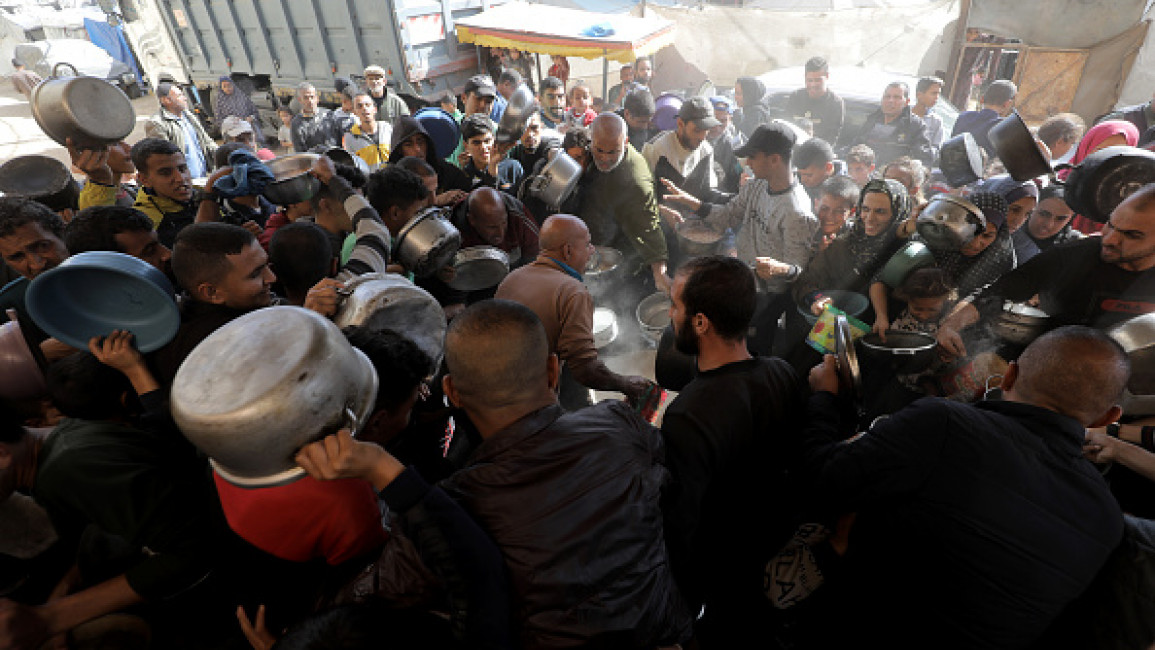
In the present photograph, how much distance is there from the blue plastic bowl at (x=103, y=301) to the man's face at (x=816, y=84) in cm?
822

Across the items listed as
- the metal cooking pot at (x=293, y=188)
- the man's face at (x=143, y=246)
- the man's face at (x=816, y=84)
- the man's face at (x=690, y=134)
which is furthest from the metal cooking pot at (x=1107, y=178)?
the man's face at (x=143, y=246)

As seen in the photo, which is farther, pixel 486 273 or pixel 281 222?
pixel 281 222

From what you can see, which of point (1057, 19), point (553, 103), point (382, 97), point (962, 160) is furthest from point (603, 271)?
point (1057, 19)

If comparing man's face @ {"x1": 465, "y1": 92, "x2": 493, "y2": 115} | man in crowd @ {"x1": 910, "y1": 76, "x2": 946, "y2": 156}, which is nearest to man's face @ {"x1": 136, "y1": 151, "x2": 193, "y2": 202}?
man's face @ {"x1": 465, "y1": 92, "x2": 493, "y2": 115}

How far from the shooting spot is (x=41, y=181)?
4.04 m

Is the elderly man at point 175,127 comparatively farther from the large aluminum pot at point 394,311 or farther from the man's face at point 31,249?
the large aluminum pot at point 394,311

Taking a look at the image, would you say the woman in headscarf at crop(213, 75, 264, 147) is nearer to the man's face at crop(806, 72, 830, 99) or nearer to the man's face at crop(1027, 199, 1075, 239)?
the man's face at crop(806, 72, 830, 99)

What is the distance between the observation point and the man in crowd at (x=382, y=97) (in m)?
7.19

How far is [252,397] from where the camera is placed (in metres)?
1.25

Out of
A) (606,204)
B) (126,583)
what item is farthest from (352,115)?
(126,583)

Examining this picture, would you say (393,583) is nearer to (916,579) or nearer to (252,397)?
(252,397)

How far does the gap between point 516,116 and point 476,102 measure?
1.49 metres

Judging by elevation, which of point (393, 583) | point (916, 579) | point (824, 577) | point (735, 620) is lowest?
point (735, 620)

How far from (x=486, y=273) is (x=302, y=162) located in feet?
5.55
